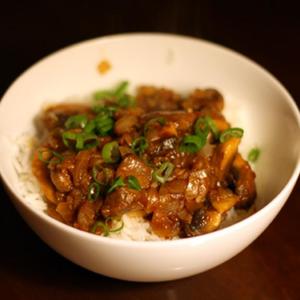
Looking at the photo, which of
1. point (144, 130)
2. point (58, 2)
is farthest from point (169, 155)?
point (58, 2)

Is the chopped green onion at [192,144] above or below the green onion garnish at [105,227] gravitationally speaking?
above

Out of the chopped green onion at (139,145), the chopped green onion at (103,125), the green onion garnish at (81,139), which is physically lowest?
the green onion garnish at (81,139)

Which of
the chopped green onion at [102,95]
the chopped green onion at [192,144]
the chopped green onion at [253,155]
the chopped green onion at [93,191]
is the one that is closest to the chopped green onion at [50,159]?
the chopped green onion at [93,191]

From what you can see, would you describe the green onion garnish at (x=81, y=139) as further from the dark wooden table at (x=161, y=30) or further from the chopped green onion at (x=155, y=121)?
the dark wooden table at (x=161, y=30)

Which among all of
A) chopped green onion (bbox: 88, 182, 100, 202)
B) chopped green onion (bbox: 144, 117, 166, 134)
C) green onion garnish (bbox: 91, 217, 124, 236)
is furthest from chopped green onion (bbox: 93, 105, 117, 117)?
green onion garnish (bbox: 91, 217, 124, 236)

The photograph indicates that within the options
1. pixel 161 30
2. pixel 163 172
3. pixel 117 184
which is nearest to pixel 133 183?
pixel 117 184
